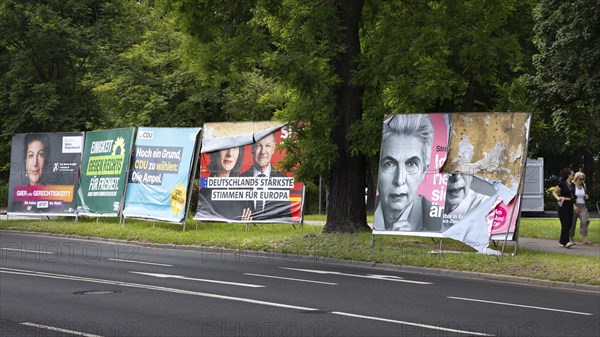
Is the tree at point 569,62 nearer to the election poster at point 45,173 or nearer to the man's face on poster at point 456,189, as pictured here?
the man's face on poster at point 456,189

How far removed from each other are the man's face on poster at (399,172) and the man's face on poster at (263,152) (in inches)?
213

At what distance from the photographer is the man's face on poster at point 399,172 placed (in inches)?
791

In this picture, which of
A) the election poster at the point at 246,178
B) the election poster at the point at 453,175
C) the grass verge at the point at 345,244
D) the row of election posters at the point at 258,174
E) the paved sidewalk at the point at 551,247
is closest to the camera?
the grass verge at the point at 345,244

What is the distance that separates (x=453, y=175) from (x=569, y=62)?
10587mm

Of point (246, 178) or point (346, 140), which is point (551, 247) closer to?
point (346, 140)

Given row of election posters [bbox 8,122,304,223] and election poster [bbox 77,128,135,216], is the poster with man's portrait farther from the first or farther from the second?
election poster [bbox 77,128,135,216]

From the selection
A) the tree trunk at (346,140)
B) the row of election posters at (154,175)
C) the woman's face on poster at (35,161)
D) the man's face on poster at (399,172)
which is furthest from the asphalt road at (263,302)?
the woman's face on poster at (35,161)

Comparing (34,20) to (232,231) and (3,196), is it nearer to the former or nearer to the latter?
(232,231)

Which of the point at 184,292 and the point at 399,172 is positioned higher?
the point at 399,172

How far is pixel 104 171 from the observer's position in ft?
94.2

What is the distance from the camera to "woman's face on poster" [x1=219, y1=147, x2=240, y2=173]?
26.0 m

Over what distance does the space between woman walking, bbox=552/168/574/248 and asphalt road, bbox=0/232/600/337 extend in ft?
17.5

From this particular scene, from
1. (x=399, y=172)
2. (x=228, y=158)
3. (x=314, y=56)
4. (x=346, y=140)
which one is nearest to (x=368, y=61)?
(x=314, y=56)

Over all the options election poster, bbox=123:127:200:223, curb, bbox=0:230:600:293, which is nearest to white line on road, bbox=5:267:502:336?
curb, bbox=0:230:600:293
